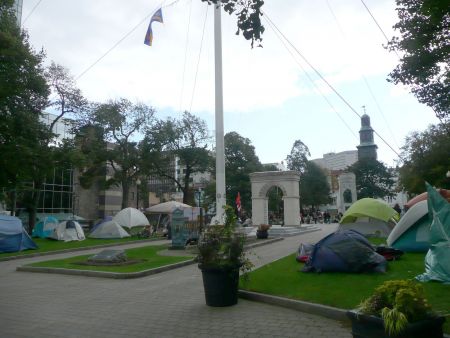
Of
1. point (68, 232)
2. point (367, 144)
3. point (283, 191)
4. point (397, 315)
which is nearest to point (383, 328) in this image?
point (397, 315)

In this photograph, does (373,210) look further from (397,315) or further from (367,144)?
(367,144)

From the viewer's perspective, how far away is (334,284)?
8.85 metres

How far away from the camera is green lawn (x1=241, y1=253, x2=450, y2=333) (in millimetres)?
7301

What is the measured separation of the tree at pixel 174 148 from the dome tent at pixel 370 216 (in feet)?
80.1

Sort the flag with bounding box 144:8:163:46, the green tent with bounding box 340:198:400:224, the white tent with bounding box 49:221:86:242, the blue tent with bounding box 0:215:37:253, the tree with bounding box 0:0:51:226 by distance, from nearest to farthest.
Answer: the tree with bounding box 0:0:51:226
the flag with bounding box 144:8:163:46
the green tent with bounding box 340:198:400:224
the blue tent with bounding box 0:215:37:253
the white tent with bounding box 49:221:86:242

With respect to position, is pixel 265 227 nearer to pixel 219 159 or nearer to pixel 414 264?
pixel 219 159

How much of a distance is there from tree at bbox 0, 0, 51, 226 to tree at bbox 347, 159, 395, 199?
192 ft

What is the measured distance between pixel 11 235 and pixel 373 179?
65.9m

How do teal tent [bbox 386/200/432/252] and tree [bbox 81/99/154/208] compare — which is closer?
teal tent [bbox 386/200/432/252]

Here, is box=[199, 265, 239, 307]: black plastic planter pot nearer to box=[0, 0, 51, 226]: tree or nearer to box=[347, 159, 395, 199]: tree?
box=[0, 0, 51, 226]: tree

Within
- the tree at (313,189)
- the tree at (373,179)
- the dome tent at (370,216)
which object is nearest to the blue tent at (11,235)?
the dome tent at (370,216)

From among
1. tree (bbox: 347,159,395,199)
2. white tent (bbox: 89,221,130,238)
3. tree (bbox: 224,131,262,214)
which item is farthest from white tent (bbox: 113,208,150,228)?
tree (bbox: 347,159,395,199)

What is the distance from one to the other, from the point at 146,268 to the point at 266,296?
6.31m

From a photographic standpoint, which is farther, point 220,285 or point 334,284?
point 334,284
